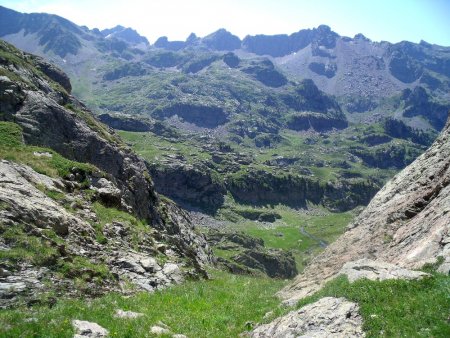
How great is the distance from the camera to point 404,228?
26.9 metres

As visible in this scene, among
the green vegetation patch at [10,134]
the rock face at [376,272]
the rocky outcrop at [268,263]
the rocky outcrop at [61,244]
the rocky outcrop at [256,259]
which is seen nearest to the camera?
the rock face at [376,272]

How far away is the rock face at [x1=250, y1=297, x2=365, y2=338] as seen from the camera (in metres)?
15.5

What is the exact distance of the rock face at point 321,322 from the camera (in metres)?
15.5

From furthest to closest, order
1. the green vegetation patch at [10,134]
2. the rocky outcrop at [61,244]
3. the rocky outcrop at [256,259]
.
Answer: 1. the rocky outcrop at [256,259]
2. the green vegetation patch at [10,134]
3. the rocky outcrop at [61,244]

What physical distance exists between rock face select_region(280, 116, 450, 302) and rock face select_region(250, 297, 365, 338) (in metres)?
4.97

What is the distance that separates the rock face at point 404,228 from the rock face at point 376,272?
132cm

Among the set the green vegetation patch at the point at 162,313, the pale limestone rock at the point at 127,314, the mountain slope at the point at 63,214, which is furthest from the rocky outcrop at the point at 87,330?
the mountain slope at the point at 63,214

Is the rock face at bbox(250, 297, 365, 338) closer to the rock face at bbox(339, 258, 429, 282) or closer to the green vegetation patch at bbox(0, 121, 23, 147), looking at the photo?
the rock face at bbox(339, 258, 429, 282)

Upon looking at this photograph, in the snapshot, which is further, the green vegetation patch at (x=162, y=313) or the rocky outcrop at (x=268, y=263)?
the rocky outcrop at (x=268, y=263)

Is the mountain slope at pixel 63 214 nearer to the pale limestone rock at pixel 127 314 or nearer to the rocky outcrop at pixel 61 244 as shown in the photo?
the rocky outcrop at pixel 61 244

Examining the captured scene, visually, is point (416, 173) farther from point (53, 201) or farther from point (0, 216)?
point (0, 216)

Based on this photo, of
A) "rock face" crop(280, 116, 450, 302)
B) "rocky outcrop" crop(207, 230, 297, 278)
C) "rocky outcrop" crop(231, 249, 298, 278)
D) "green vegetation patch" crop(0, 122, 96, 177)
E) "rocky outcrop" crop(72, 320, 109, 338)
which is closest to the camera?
"rocky outcrop" crop(72, 320, 109, 338)

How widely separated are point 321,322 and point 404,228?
13.1 metres

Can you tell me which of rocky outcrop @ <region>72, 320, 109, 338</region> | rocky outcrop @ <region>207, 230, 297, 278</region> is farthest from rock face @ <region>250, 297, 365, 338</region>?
rocky outcrop @ <region>207, 230, 297, 278</region>
